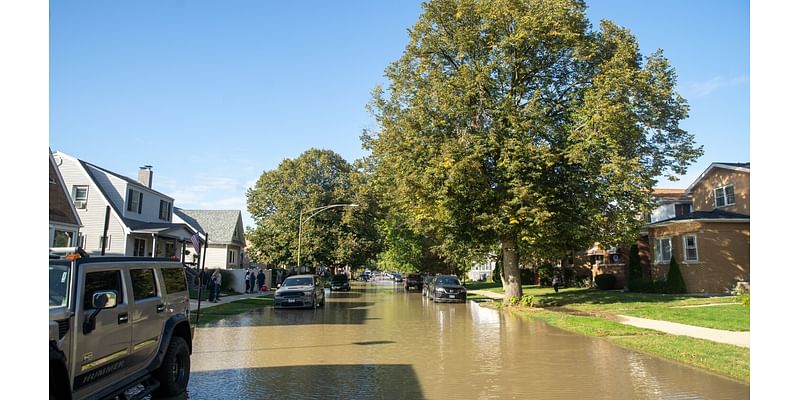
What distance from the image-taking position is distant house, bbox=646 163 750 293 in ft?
101

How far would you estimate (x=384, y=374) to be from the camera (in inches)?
385

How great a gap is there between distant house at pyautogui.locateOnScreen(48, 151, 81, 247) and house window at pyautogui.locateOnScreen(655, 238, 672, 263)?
32502mm

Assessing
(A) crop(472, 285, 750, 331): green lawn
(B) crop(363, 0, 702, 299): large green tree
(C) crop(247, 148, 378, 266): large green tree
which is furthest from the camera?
(C) crop(247, 148, 378, 266): large green tree

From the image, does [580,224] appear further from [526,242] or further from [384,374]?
[384,374]

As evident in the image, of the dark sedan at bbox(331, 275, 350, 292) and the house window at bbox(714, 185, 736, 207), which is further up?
the house window at bbox(714, 185, 736, 207)

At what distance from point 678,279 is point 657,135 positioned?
8.62 metres

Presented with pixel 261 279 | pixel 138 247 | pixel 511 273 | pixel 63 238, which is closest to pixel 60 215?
pixel 63 238

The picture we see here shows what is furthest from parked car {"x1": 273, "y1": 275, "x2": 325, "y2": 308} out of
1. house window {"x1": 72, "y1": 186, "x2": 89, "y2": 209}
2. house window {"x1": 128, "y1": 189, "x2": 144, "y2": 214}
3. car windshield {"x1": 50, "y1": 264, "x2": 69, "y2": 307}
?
car windshield {"x1": 50, "y1": 264, "x2": 69, "y2": 307}

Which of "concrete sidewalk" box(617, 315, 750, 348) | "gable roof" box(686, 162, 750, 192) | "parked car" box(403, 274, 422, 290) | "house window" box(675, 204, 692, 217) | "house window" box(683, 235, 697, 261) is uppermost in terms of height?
"gable roof" box(686, 162, 750, 192)

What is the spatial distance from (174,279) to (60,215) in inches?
858

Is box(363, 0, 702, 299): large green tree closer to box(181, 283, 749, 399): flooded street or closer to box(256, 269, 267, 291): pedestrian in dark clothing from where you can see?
box(181, 283, 749, 399): flooded street

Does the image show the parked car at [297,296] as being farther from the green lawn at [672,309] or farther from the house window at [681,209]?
the house window at [681,209]

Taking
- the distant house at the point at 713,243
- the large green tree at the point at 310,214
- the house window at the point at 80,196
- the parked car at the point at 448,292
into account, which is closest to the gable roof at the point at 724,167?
the distant house at the point at 713,243
